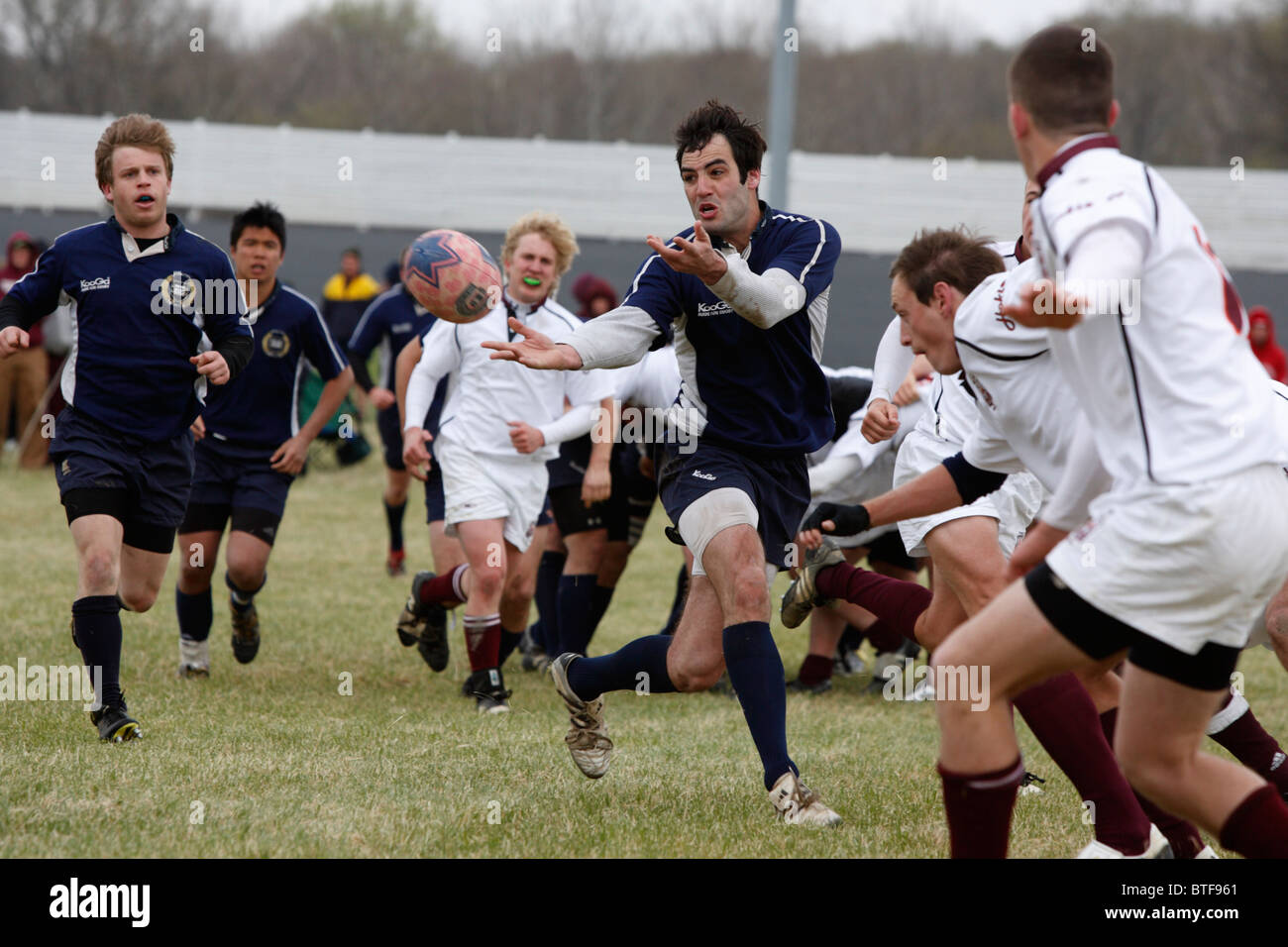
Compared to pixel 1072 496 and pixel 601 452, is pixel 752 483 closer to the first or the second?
pixel 1072 496

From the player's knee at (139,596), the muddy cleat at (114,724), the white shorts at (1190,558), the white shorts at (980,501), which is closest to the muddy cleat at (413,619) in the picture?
the player's knee at (139,596)

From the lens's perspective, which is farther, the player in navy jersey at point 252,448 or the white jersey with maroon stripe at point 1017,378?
the player in navy jersey at point 252,448

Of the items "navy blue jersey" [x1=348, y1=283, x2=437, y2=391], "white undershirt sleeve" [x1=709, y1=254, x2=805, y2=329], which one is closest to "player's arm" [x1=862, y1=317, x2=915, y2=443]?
"white undershirt sleeve" [x1=709, y1=254, x2=805, y2=329]

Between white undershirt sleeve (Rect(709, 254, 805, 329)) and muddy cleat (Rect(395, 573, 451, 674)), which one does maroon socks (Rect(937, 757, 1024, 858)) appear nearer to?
white undershirt sleeve (Rect(709, 254, 805, 329))

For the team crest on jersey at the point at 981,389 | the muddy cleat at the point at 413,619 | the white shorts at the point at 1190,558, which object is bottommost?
the muddy cleat at the point at 413,619

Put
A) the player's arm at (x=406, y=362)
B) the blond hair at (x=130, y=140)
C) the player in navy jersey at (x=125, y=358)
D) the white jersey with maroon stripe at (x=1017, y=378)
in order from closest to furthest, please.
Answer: the white jersey with maroon stripe at (x=1017, y=378) < the player in navy jersey at (x=125, y=358) < the blond hair at (x=130, y=140) < the player's arm at (x=406, y=362)

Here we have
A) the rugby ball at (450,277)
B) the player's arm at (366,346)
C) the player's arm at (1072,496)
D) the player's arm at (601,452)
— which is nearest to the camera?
the player's arm at (1072,496)

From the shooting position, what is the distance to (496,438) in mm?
6469

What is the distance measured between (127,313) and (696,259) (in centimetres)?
253

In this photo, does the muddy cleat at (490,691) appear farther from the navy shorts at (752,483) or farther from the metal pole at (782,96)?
the metal pole at (782,96)

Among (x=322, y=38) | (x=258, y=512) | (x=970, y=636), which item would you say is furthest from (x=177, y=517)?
(x=322, y=38)

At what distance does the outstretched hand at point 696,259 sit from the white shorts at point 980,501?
138 centimetres

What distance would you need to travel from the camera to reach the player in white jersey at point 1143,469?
8.95 feet

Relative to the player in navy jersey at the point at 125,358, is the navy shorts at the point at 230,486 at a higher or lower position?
lower
